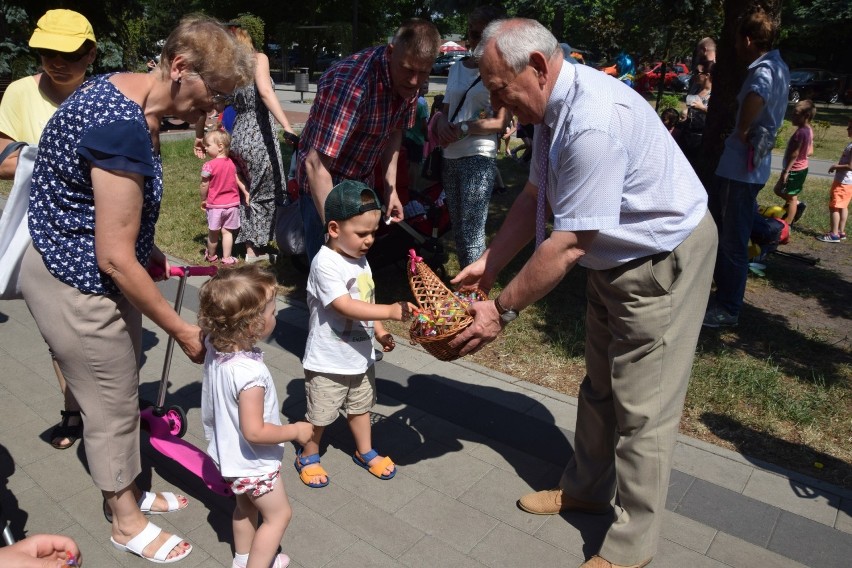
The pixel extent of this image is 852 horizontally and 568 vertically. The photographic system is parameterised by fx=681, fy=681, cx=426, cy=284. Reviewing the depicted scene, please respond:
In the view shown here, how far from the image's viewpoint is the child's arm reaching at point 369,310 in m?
2.75

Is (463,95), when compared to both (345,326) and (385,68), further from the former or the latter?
(345,326)

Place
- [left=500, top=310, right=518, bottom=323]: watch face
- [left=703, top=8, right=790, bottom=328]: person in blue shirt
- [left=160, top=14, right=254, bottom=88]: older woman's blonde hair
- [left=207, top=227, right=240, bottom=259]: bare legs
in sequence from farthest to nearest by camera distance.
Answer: [left=207, top=227, right=240, bottom=259]: bare legs → [left=703, top=8, right=790, bottom=328]: person in blue shirt → [left=500, top=310, right=518, bottom=323]: watch face → [left=160, top=14, right=254, bottom=88]: older woman's blonde hair

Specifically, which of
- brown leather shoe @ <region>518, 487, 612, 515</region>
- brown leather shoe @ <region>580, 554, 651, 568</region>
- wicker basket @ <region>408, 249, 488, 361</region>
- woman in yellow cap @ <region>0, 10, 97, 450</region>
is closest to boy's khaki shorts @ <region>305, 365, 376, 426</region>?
wicker basket @ <region>408, 249, 488, 361</region>

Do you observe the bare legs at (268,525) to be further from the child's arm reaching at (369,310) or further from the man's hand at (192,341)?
the child's arm reaching at (369,310)

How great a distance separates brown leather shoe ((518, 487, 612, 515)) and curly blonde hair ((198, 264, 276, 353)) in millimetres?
1501

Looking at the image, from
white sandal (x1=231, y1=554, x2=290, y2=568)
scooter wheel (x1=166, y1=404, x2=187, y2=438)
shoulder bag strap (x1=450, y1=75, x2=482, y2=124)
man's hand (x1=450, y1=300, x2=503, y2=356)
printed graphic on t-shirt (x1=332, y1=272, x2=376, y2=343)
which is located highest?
shoulder bag strap (x1=450, y1=75, x2=482, y2=124)

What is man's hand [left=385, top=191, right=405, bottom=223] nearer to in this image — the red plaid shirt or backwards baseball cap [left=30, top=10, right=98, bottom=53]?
the red plaid shirt

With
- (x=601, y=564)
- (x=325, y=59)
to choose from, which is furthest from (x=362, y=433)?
(x=325, y=59)

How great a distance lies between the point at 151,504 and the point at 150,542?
0.30 metres

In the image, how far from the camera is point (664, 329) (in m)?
2.48

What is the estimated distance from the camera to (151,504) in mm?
3033

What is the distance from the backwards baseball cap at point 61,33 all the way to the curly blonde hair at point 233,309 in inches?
61.5

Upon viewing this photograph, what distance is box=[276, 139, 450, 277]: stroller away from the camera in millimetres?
5566

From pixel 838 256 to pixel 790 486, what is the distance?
16.4 ft
